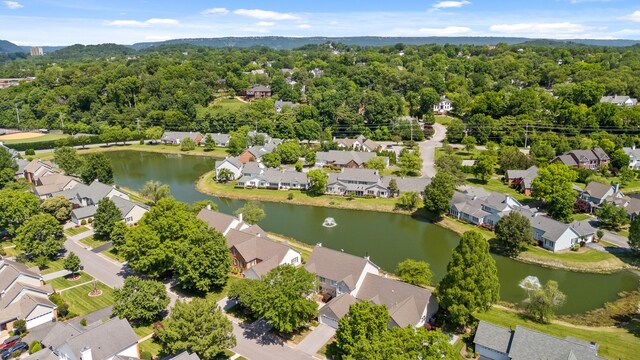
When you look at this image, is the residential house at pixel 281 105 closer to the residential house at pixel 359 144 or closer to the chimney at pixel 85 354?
the residential house at pixel 359 144

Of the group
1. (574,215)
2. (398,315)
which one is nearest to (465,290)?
(398,315)

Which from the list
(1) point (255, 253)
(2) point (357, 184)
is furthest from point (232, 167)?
(1) point (255, 253)

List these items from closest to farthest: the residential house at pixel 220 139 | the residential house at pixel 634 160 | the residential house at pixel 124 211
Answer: the residential house at pixel 124 211 → the residential house at pixel 634 160 → the residential house at pixel 220 139

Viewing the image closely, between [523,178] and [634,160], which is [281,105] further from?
[634,160]

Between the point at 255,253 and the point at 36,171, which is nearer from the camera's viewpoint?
the point at 255,253

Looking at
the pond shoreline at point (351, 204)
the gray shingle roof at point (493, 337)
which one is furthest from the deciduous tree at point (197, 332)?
the pond shoreline at point (351, 204)

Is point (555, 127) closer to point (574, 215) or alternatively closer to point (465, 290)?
point (574, 215)
